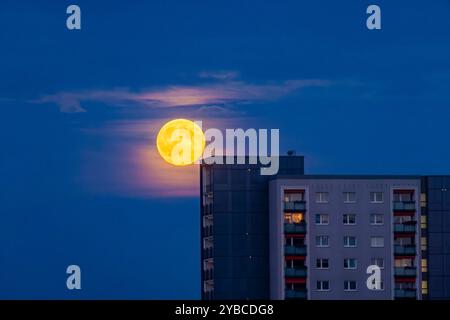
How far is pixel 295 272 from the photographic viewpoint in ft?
168

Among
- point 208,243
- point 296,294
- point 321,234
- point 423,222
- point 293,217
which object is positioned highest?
point 293,217

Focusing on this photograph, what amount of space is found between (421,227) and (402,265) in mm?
1811

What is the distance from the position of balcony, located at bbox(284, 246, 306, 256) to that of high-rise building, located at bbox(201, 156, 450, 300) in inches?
2.0

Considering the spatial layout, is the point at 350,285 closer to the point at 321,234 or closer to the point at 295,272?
the point at 295,272

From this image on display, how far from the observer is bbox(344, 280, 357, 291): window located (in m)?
49.8

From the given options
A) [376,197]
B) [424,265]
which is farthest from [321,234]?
[424,265]

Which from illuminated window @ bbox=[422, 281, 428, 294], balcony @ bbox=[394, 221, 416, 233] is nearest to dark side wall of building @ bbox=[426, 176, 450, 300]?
illuminated window @ bbox=[422, 281, 428, 294]

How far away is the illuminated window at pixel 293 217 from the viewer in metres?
50.9

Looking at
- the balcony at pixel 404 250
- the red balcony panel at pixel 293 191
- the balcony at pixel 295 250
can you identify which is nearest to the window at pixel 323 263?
the balcony at pixel 295 250

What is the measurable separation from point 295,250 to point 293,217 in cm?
136

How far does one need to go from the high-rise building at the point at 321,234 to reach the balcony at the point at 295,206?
0.17ft

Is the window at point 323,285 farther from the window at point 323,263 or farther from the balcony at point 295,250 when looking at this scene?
the balcony at point 295,250
